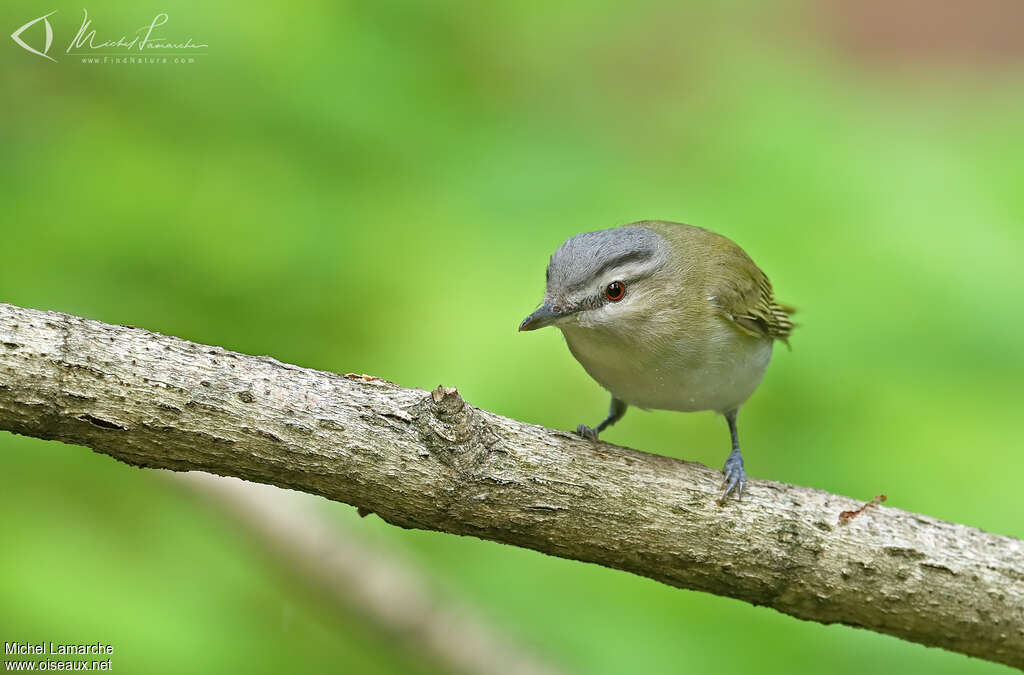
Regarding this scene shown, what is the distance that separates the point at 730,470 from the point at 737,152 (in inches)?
86.6

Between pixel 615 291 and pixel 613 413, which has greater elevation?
pixel 615 291

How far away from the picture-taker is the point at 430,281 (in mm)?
4801

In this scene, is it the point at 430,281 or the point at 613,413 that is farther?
the point at 613,413

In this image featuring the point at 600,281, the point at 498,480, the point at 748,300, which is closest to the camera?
the point at 498,480

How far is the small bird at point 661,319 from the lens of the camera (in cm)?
412

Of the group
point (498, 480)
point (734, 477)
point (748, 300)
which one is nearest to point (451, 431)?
point (498, 480)

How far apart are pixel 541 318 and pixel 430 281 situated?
1.00 metres

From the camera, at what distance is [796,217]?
507 cm

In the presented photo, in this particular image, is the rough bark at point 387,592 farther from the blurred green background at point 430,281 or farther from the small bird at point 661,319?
the small bird at point 661,319

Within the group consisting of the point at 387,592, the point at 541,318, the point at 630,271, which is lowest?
the point at 387,592

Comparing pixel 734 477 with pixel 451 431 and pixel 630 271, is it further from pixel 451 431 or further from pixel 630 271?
pixel 451 431
